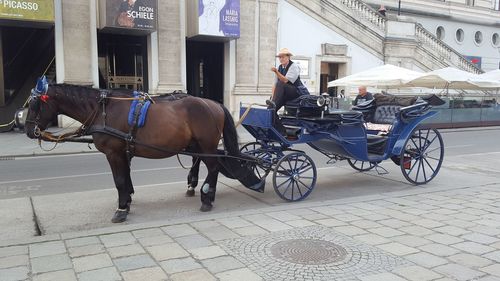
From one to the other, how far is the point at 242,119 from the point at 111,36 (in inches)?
622

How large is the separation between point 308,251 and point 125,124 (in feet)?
9.22

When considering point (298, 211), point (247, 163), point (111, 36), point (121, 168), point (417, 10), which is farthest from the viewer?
point (417, 10)

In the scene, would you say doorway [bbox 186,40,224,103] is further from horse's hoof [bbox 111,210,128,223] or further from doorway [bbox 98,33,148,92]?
horse's hoof [bbox 111,210,128,223]

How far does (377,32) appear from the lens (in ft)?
83.4

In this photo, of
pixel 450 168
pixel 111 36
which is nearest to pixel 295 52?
pixel 111 36

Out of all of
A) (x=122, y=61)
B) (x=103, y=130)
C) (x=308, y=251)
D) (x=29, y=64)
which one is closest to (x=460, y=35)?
(x=122, y=61)

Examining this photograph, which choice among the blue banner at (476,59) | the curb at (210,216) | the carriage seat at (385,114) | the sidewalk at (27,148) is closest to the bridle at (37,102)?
the curb at (210,216)

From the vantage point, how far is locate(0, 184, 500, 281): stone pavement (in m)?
4.11

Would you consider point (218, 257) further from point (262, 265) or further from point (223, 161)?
point (223, 161)

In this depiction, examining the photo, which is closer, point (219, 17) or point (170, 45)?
point (170, 45)

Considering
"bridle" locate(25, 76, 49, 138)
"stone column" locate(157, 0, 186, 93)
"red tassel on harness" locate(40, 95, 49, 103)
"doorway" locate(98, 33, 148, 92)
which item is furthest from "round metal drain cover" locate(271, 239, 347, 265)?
"doorway" locate(98, 33, 148, 92)

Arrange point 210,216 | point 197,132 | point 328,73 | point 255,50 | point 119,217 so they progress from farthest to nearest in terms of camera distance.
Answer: point 328,73 < point 255,50 < point 197,132 < point 210,216 < point 119,217

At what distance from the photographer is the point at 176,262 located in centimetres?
433

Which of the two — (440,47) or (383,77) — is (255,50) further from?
(440,47)
